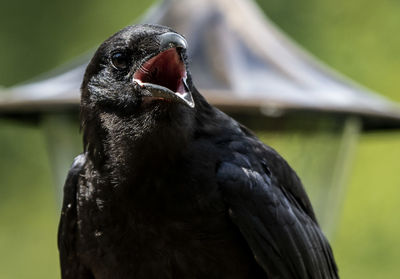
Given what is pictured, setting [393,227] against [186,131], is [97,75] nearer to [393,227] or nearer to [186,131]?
[186,131]

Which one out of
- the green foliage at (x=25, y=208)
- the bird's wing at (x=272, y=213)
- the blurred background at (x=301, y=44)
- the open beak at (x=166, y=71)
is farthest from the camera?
the green foliage at (x=25, y=208)

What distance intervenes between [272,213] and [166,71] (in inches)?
29.1

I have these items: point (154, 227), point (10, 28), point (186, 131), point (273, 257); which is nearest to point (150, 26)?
point (186, 131)

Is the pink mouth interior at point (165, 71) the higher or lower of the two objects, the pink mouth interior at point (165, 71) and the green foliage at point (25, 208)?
the higher

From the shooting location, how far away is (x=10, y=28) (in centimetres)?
1077

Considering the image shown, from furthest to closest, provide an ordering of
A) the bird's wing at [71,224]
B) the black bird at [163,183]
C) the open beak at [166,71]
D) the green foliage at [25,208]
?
the green foliage at [25,208] < the bird's wing at [71,224] < the black bird at [163,183] < the open beak at [166,71]

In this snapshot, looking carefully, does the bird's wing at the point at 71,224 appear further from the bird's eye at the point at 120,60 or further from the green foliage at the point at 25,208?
the green foliage at the point at 25,208

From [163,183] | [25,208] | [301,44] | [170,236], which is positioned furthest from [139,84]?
[25,208]

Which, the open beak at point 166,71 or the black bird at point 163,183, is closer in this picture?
the open beak at point 166,71

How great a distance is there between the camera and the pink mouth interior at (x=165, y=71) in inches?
150

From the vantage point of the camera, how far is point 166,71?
12.7 feet

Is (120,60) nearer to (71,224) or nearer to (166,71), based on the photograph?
(166,71)

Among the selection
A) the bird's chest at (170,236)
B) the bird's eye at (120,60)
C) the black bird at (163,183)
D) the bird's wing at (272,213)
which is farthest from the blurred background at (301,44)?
the bird's eye at (120,60)

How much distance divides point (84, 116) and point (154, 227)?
53 centimetres
